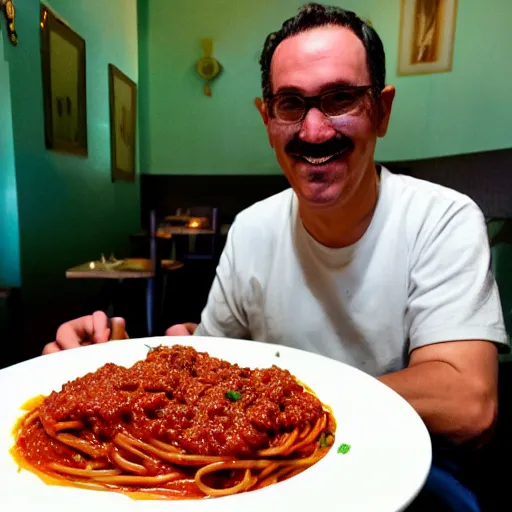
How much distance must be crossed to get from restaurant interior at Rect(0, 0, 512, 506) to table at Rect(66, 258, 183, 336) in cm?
2

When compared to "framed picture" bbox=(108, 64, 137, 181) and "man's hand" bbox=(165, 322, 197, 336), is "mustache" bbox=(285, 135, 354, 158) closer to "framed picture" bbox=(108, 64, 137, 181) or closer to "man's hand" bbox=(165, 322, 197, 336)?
"man's hand" bbox=(165, 322, 197, 336)

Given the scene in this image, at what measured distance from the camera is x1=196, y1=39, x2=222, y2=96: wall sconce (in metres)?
4.26

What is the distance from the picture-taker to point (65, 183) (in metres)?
4.06

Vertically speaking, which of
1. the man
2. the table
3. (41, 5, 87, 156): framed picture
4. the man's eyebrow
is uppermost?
(41, 5, 87, 156): framed picture

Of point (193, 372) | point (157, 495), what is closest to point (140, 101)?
point (193, 372)

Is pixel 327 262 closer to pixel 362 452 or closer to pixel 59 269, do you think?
pixel 362 452

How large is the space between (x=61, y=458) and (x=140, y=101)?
420 centimetres

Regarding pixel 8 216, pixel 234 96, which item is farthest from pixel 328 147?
pixel 234 96

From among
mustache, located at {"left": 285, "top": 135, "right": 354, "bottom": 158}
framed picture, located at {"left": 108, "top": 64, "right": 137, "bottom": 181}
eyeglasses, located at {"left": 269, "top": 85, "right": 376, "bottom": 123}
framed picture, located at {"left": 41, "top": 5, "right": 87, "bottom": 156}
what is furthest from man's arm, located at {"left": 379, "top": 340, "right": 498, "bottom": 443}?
framed picture, located at {"left": 108, "top": 64, "right": 137, "bottom": 181}

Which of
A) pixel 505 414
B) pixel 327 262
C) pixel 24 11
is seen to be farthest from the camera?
pixel 24 11

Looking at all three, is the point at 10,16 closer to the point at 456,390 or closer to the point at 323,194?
the point at 323,194

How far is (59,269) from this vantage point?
396 cm

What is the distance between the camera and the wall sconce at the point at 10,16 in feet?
10.0

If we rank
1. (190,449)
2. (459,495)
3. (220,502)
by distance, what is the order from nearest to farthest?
1. (220,502)
2. (190,449)
3. (459,495)
